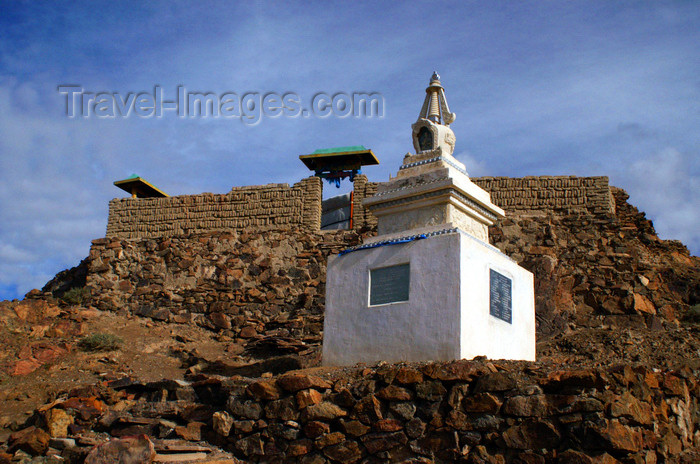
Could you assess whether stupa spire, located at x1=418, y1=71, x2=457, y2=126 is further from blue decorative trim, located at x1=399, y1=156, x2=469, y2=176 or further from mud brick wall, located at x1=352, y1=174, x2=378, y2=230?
mud brick wall, located at x1=352, y1=174, x2=378, y2=230

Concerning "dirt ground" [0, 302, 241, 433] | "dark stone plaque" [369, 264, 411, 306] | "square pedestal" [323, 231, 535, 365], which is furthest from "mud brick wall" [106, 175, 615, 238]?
"dark stone plaque" [369, 264, 411, 306]

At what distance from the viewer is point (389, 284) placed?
9.04m

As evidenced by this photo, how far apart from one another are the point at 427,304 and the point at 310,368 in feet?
5.73

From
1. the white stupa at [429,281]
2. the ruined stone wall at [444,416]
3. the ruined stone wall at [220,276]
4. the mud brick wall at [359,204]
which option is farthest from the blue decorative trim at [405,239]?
the mud brick wall at [359,204]

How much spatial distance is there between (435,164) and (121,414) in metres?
5.17

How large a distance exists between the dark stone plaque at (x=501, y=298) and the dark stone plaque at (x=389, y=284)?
44.0 inches

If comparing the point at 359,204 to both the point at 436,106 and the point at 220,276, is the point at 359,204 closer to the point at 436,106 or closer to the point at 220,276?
the point at 220,276

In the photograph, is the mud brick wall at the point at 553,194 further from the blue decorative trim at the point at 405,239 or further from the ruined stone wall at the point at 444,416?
the ruined stone wall at the point at 444,416

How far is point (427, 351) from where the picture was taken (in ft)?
27.3

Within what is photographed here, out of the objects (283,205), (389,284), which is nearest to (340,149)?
(283,205)

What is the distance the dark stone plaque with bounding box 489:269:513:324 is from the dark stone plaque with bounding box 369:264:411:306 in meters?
1.12

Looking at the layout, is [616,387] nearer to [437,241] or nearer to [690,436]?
[690,436]

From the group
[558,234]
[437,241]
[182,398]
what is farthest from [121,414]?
[558,234]

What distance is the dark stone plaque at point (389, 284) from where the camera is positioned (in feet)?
29.1
